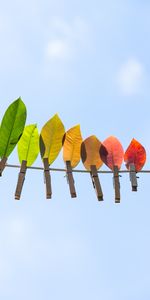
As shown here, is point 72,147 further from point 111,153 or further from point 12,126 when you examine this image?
point 12,126

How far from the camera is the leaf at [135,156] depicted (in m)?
4.80

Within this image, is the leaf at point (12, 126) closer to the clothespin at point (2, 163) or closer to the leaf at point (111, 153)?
the clothespin at point (2, 163)

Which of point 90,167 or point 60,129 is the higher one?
point 60,129

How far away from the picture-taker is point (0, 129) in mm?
4516

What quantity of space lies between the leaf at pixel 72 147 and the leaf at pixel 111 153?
0.20m

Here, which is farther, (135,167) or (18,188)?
(135,167)

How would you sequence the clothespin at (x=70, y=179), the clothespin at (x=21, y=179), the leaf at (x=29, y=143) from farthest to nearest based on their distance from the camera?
the leaf at (x=29, y=143), the clothespin at (x=70, y=179), the clothespin at (x=21, y=179)

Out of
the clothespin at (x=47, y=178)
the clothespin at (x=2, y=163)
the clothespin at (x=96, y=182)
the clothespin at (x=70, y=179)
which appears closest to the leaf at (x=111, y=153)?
the clothespin at (x=96, y=182)

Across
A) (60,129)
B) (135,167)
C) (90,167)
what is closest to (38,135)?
(60,129)

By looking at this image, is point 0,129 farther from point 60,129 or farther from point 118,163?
point 118,163

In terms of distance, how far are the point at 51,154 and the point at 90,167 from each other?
326 millimetres

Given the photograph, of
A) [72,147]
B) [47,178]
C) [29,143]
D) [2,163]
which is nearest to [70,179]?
[47,178]

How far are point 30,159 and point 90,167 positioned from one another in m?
0.48

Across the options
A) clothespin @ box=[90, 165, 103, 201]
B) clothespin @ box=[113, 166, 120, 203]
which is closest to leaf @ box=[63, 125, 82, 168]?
clothespin @ box=[90, 165, 103, 201]
